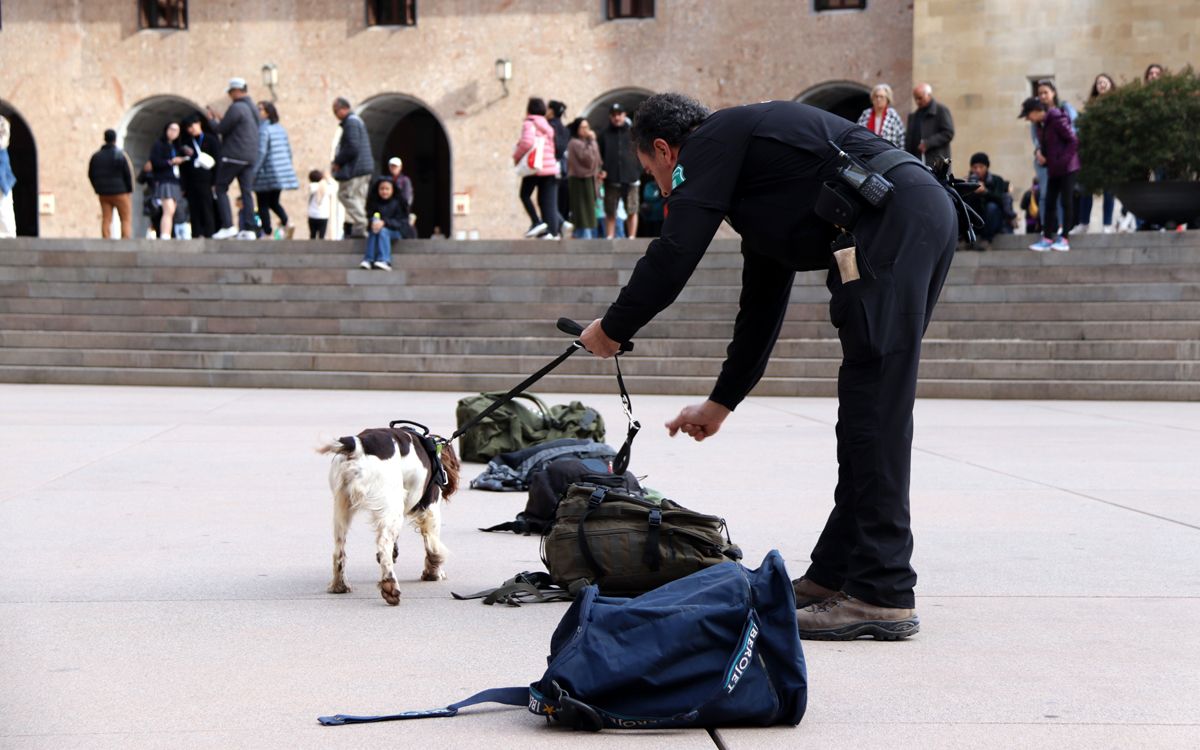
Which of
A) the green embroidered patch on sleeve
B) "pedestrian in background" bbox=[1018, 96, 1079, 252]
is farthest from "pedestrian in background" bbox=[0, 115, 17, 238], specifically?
the green embroidered patch on sleeve

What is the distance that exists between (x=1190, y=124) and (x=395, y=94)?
1775 centimetres

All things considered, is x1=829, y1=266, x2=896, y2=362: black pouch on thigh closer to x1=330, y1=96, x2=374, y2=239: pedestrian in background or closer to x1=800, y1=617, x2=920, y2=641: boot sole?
x1=800, y1=617, x2=920, y2=641: boot sole

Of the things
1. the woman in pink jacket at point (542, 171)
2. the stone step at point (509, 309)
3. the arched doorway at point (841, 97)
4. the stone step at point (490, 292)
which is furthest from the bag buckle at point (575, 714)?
the arched doorway at point (841, 97)

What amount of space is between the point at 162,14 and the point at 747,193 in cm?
2917

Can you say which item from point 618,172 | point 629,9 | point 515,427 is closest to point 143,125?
point 629,9

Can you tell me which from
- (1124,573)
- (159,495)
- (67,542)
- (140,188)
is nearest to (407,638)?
(67,542)

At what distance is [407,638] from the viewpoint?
465cm

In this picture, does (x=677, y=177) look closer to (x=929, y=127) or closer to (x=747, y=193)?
(x=747, y=193)

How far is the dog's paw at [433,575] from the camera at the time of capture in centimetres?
566

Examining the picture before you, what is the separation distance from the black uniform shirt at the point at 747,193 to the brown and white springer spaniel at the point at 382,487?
1072mm

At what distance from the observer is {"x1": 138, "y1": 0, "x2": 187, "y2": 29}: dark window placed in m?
31.2

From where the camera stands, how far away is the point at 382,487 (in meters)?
5.21

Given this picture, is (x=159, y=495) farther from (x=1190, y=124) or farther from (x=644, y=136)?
(x=1190, y=124)

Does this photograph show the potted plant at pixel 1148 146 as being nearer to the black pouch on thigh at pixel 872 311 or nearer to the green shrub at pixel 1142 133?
the green shrub at pixel 1142 133
